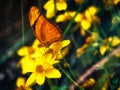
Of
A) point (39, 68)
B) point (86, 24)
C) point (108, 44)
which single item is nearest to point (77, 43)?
point (86, 24)

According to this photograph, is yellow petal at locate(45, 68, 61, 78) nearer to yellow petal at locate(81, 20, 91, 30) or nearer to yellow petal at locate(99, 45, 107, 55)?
yellow petal at locate(99, 45, 107, 55)

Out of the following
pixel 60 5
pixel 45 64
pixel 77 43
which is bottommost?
pixel 77 43

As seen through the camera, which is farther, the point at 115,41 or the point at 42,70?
the point at 115,41

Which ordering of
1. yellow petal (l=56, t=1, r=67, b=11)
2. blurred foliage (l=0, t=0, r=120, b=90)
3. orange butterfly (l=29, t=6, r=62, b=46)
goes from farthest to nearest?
1. yellow petal (l=56, t=1, r=67, b=11)
2. blurred foliage (l=0, t=0, r=120, b=90)
3. orange butterfly (l=29, t=6, r=62, b=46)

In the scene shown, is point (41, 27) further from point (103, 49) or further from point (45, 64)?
point (103, 49)

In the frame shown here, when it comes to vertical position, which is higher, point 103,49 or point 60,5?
point 60,5

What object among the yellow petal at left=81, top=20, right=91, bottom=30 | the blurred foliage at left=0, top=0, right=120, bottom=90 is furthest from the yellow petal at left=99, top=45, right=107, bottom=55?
the yellow petal at left=81, top=20, right=91, bottom=30

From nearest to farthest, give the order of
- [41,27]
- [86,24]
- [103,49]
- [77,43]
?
1. [41,27]
2. [103,49]
3. [86,24]
4. [77,43]

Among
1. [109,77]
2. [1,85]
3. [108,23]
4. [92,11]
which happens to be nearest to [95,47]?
[109,77]

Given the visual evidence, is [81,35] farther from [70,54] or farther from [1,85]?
[1,85]
